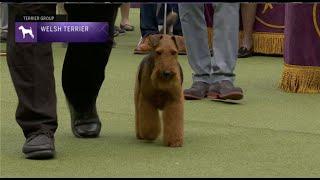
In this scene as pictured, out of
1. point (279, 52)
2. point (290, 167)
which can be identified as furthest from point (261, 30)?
point (290, 167)

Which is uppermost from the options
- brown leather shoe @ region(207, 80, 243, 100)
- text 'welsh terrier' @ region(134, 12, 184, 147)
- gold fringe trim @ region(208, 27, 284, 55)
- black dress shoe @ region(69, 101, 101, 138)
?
text 'welsh terrier' @ region(134, 12, 184, 147)

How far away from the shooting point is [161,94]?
4477mm

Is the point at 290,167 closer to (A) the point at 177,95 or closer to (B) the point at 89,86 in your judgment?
(A) the point at 177,95

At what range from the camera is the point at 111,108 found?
5754mm

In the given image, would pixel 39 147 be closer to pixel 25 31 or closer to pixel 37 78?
pixel 37 78

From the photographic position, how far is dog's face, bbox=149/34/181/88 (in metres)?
4.32

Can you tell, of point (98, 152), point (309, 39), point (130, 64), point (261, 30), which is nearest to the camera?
point (98, 152)

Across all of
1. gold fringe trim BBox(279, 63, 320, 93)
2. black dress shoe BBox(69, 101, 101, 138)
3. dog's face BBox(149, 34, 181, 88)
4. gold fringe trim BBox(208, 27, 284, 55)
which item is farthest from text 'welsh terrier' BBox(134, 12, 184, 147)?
gold fringe trim BBox(208, 27, 284, 55)

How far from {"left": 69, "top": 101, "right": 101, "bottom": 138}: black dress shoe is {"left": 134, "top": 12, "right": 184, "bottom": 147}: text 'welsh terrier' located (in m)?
0.27

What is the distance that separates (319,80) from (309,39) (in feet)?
1.03

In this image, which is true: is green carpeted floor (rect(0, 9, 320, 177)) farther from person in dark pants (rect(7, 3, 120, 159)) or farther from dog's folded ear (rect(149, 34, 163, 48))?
dog's folded ear (rect(149, 34, 163, 48))

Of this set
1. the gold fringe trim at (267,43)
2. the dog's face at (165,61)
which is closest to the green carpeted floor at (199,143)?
the dog's face at (165,61)

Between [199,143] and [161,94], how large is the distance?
Answer: 0.37 metres
